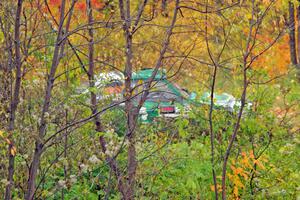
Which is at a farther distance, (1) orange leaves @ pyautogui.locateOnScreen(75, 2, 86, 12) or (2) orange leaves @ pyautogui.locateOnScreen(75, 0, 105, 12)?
(1) orange leaves @ pyautogui.locateOnScreen(75, 2, 86, 12)

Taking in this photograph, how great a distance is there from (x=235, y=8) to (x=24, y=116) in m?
2.23

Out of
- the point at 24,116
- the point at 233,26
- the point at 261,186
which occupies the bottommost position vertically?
the point at 261,186

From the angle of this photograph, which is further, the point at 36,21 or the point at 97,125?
the point at 97,125

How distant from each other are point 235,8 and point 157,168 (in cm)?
176

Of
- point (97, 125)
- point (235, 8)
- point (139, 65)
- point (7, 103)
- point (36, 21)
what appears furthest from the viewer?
point (139, 65)

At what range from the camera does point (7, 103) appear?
4.59 meters

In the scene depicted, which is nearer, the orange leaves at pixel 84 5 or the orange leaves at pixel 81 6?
the orange leaves at pixel 84 5

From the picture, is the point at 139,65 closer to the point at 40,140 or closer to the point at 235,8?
the point at 235,8

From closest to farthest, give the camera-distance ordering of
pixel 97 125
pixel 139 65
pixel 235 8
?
1. pixel 235 8
2. pixel 97 125
3. pixel 139 65

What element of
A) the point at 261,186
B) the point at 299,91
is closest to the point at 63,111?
the point at 261,186

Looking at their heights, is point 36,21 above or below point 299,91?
above

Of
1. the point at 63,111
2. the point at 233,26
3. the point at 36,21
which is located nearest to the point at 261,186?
the point at 233,26

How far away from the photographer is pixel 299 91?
7.40 metres

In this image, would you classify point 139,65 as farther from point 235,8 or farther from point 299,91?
point 299,91
